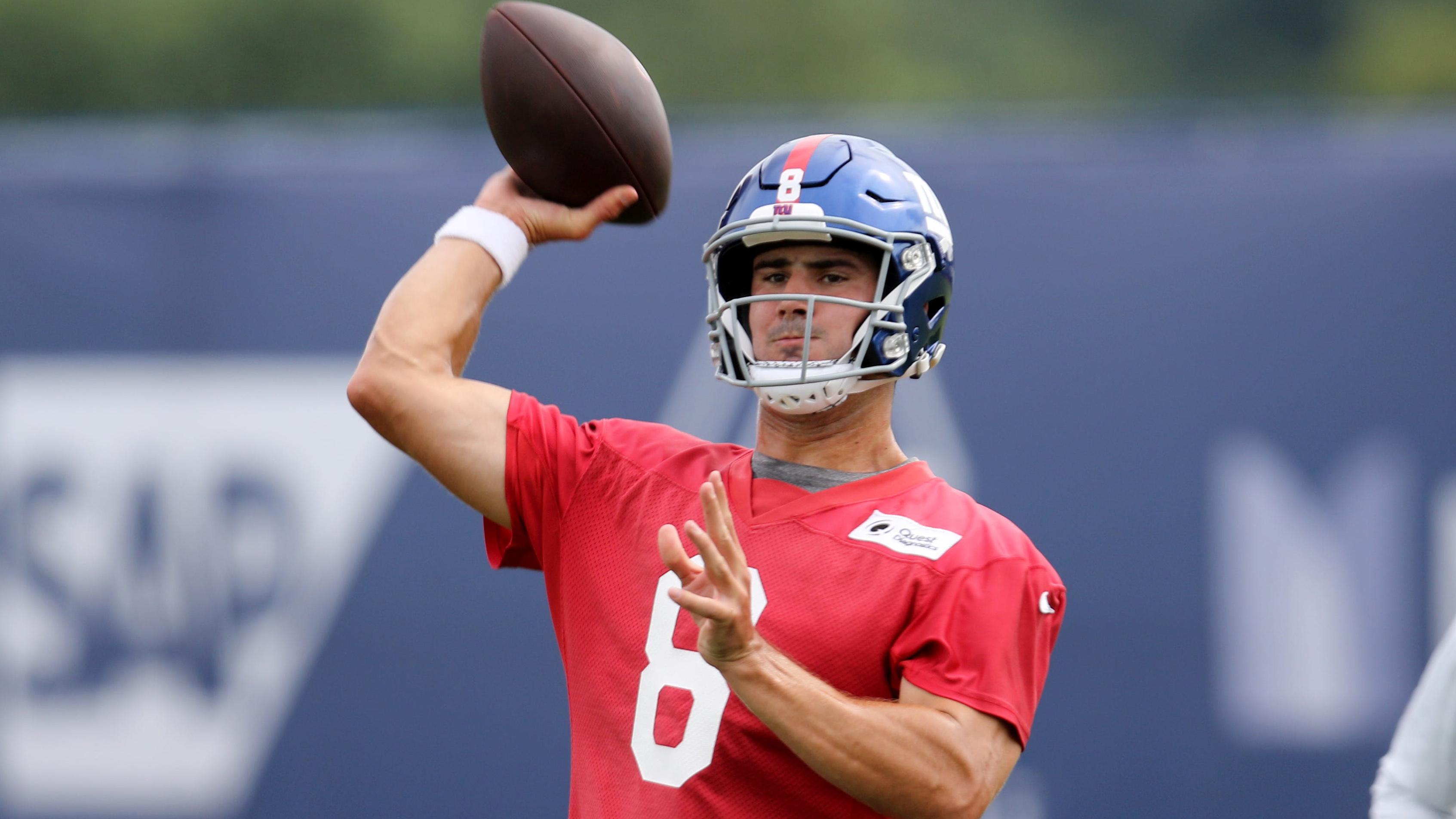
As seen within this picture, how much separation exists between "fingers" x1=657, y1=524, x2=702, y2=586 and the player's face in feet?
1.73

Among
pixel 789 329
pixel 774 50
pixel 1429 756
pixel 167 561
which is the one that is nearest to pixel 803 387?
pixel 789 329

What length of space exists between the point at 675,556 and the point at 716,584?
67 millimetres

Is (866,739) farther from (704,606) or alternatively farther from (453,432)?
(453,432)

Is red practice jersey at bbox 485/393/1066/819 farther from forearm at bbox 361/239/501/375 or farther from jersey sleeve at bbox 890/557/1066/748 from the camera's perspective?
forearm at bbox 361/239/501/375

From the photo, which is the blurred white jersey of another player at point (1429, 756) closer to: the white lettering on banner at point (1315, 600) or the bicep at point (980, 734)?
the bicep at point (980, 734)

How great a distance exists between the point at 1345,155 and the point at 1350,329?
0.56 metres

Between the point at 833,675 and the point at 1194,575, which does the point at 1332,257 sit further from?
the point at 833,675

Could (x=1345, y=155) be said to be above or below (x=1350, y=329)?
above

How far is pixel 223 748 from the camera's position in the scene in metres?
4.61

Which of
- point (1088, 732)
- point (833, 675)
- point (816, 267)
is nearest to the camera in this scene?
point (833, 675)

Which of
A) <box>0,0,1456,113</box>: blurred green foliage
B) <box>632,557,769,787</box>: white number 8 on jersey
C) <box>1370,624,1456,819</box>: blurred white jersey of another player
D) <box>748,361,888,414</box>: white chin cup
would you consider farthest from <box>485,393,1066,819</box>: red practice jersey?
<box>0,0,1456,113</box>: blurred green foliage

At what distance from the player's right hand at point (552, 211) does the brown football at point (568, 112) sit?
0.9 inches

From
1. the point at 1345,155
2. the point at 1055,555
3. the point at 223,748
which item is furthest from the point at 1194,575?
the point at 223,748

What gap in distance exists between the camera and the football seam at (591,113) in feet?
8.52
